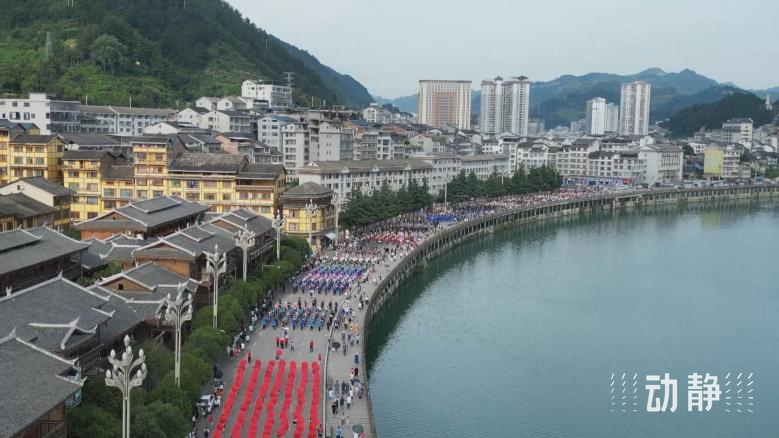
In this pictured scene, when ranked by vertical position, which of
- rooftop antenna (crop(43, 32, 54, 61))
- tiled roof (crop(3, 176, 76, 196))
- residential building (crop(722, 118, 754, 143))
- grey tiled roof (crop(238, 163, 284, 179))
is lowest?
tiled roof (crop(3, 176, 76, 196))

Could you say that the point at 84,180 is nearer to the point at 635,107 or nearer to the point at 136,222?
the point at 136,222

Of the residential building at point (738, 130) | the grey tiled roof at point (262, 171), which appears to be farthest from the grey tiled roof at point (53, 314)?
the residential building at point (738, 130)

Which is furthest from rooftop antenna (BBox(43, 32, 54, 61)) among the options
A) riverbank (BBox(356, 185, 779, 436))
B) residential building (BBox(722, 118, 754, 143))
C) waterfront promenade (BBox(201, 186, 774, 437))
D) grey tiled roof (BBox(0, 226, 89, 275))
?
residential building (BBox(722, 118, 754, 143))

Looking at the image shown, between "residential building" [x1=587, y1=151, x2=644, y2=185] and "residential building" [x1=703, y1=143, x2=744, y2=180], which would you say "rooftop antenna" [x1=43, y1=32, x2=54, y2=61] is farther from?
"residential building" [x1=703, y1=143, x2=744, y2=180]

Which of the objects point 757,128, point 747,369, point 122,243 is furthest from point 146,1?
point 757,128

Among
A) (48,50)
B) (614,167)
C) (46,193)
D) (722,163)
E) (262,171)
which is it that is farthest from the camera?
(722,163)

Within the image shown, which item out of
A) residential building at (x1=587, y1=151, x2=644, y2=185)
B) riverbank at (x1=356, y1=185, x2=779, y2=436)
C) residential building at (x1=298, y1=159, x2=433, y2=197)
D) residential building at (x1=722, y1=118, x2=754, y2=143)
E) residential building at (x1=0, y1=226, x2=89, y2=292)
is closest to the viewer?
residential building at (x1=0, y1=226, x2=89, y2=292)

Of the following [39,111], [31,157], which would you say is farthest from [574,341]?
[39,111]
